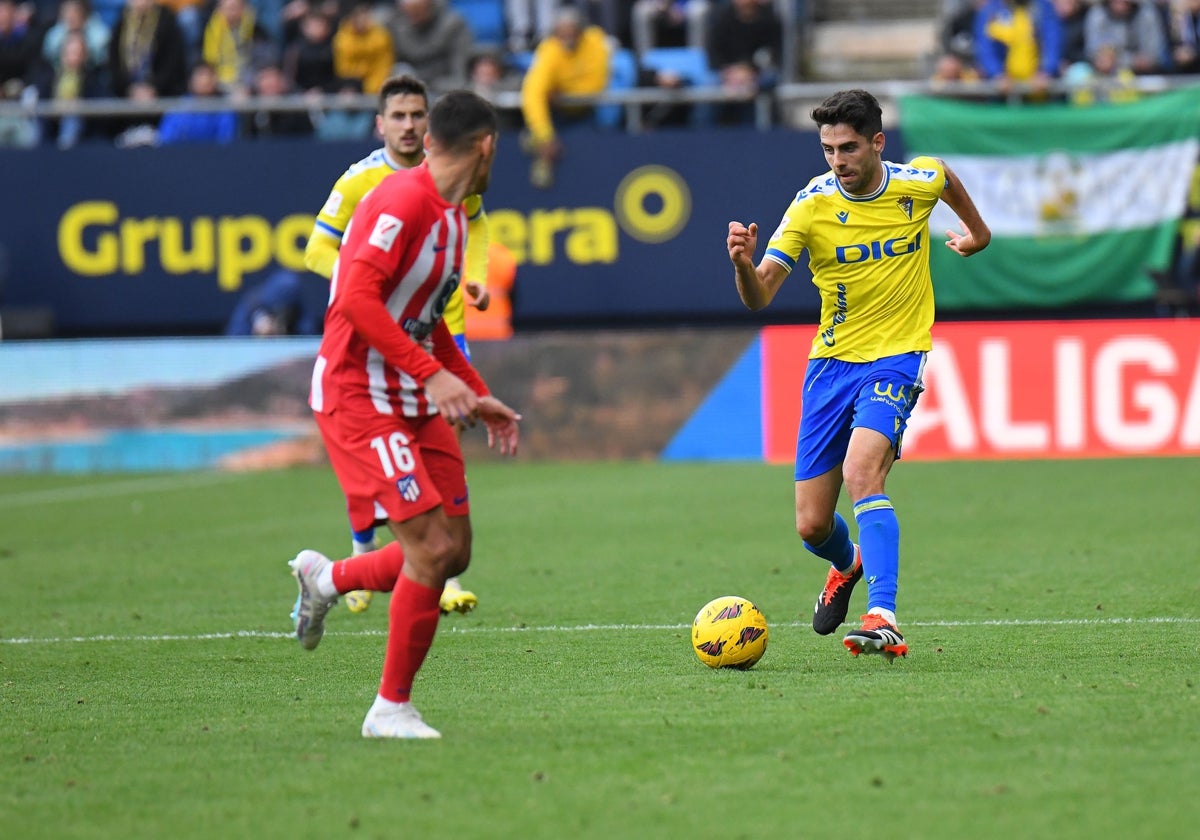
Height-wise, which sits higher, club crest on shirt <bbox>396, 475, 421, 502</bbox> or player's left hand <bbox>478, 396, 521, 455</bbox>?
player's left hand <bbox>478, 396, 521, 455</bbox>

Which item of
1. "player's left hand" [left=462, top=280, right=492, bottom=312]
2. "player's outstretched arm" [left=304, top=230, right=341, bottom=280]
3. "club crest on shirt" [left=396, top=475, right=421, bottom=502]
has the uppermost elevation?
"player's outstretched arm" [left=304, top=230, right=341, bottom=280]

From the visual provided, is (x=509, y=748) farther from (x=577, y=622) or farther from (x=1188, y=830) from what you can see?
(x=577, y=622)

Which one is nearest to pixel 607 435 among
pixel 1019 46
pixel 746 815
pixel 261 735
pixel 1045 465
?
pixel 1045 465

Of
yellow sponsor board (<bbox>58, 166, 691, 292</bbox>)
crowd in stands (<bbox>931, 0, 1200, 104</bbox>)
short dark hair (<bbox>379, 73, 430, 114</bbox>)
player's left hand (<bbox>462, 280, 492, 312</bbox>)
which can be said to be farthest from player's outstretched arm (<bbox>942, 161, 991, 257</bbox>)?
crowd in stands (<bbox>931, 0, 1200, 104</bbox>)

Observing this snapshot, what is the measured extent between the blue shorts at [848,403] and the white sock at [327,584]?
7.13 ft

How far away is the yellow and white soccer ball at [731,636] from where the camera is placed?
6934 mm

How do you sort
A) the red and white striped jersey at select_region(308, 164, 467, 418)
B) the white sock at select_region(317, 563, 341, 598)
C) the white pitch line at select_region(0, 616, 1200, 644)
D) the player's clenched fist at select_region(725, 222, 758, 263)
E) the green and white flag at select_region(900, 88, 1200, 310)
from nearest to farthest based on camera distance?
the red and white striped jersey at select_region(308, 164, 467, 418)
the white sock at select_region(317, 563, 341, 598)
the player's clenched fist at select_region(725, 222, 758, 263)
the white pitch line at select_region(0, 616, 1200, 644)
the green and white flag at select_region(900, 88, 1200, 310)

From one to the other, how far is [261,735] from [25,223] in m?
15.2

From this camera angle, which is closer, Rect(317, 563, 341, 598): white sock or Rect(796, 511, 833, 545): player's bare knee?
Rect(317, 563, 341, 598): white sock

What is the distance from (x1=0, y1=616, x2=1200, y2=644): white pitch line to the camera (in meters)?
8.00

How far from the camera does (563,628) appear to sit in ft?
27.4

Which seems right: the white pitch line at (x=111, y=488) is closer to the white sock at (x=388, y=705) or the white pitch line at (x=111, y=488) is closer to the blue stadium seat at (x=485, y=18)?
the blue stadium seat at (x=485, y=18)

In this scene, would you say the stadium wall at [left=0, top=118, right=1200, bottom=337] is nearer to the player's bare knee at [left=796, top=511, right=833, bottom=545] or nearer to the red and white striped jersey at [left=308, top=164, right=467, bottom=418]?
the player's bare knee at [left=796, top=511, right=833, bottom=545]

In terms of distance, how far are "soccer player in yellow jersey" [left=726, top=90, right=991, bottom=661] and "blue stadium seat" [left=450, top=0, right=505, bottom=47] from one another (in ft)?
47.6
